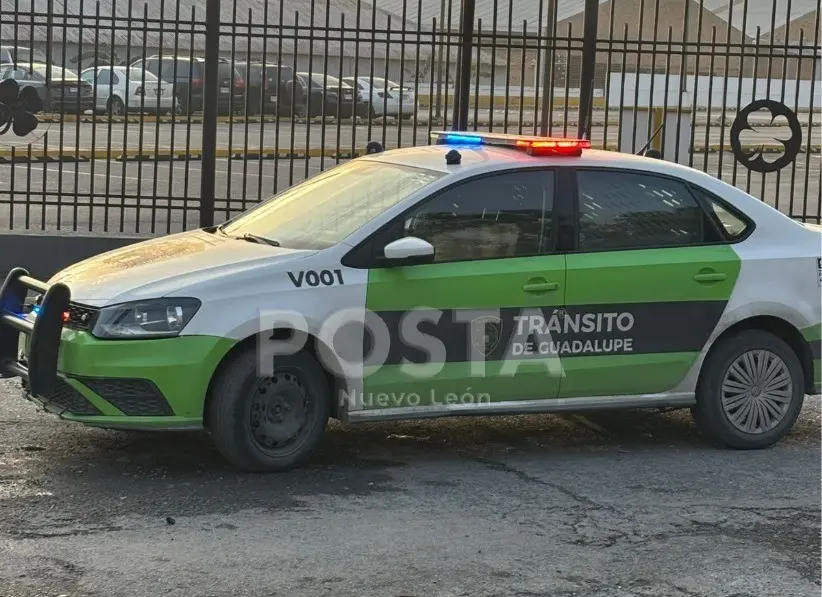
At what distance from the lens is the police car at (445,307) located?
603 centimetres

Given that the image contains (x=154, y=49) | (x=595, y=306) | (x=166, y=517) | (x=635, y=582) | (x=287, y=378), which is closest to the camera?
(x=635, y=582)

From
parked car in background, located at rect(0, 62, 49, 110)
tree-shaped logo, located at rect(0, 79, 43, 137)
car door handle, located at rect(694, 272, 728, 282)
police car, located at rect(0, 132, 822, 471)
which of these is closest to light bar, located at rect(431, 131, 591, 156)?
police car, located at rect(0, 132, 822, 471)

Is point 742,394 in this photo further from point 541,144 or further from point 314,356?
point 314,356

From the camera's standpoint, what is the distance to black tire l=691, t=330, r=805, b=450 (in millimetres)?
6996

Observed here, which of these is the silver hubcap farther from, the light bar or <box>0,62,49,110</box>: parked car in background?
<box>0,62,49,110</box>: parked car in background

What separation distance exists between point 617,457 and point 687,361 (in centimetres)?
60

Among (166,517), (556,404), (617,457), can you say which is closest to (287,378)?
(166,517)

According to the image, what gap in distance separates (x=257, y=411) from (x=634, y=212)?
2173mm

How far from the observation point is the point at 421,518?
5.74 meters

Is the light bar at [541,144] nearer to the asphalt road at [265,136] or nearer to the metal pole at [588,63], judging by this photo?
the metal pole at [588,63]

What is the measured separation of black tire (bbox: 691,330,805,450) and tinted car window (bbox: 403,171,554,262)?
111 cm

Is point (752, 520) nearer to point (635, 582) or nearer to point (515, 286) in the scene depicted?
point (635, 582)

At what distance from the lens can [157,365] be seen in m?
5.93

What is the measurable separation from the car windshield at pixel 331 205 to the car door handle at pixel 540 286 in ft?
2.25
